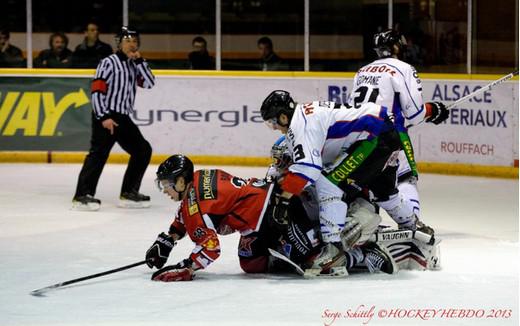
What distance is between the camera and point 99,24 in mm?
11477

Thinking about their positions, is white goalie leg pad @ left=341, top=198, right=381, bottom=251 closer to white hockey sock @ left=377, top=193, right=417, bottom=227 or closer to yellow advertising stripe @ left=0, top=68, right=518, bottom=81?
white hockey sock @ left=377, top=193, right=417, bottom=227

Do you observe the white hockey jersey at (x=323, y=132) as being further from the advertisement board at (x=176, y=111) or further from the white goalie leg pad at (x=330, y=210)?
the advertisement board at (x=176, y=111)

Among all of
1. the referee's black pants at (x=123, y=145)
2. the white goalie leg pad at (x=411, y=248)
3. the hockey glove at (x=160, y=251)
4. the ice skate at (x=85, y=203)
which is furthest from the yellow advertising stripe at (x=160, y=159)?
the hockey glove at (x=160, y=251)

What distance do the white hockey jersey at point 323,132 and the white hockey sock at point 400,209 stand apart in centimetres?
42

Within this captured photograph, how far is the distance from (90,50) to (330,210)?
19.5 feet

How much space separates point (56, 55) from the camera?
11.3 meters

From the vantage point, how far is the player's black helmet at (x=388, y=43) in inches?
278

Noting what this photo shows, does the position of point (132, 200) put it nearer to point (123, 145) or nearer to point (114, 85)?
point (123, 145)

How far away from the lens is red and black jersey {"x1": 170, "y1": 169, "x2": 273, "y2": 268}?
561 centimetres

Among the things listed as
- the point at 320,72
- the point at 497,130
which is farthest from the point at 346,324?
the point at 320,72

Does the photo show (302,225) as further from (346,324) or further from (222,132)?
(222,132)

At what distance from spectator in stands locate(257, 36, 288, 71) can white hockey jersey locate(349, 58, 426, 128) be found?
427 cm

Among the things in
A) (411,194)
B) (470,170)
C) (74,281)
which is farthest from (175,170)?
(470,170)

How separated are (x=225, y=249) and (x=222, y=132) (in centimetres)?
423
